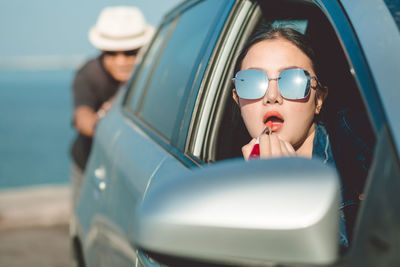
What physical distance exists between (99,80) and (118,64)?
0.22 m

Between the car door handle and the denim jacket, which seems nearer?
the denim jacket

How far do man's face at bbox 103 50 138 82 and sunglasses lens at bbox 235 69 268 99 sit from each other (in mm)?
3099

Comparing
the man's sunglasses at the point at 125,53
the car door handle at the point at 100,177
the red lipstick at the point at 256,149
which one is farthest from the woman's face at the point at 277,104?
the man's sunglasses at the point at 125,53

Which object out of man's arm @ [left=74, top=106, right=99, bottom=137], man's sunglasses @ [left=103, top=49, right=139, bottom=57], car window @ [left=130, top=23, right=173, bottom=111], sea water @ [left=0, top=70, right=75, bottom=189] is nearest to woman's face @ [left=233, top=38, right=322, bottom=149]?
car window @ [left=130, top=23, right=173, bottom=111]

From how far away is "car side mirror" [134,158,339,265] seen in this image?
2.89 feet

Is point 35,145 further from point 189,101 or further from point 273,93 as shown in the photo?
point 273,93

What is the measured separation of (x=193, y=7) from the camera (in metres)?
2.52

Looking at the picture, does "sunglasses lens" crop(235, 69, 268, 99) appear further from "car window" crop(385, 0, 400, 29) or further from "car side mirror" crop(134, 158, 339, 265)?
"car side mirror" crop(134, 158, 339, 265)

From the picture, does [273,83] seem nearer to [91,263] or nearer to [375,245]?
[375,245]

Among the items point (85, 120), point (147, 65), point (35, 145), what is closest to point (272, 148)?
point (147, 65)

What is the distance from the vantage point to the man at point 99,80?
14.8 ft

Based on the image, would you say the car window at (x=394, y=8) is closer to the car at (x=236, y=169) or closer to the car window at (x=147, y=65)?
the car at (x=236, y=169)

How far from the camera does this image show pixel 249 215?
91 centimetres

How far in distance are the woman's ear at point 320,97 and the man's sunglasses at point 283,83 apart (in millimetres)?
181
